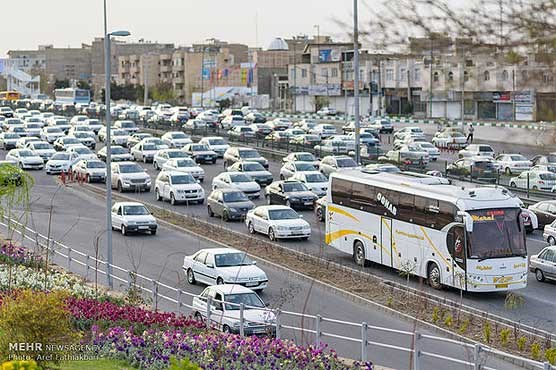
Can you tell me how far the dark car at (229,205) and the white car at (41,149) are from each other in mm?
20947

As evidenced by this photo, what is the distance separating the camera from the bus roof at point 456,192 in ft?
87.8

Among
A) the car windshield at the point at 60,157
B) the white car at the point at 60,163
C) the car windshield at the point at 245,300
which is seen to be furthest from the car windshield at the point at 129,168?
the car windshield at the point at 245,300

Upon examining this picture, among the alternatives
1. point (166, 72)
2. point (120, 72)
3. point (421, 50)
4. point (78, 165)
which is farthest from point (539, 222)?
point (120, 72)

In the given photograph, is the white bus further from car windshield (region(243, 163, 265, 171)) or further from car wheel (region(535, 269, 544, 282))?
car windshield (region(243, 163, 265, 171))

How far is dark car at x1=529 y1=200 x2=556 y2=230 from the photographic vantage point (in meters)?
36.6

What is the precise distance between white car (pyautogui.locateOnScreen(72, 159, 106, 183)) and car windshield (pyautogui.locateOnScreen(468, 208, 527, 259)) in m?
29.2

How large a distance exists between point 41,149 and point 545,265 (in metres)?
38.8

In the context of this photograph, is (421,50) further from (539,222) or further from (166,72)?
(166,72)

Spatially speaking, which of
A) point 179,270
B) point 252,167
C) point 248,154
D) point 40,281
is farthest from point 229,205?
point 40,281

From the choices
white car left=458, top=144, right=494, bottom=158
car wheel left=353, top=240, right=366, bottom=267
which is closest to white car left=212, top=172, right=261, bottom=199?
car wheel left=353, top=240, right=366, bottom=267

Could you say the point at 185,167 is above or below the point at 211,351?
above

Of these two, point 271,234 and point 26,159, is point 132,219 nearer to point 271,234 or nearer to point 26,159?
point 271,234

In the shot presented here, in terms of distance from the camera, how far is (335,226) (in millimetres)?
32656

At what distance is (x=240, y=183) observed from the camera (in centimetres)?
4606
